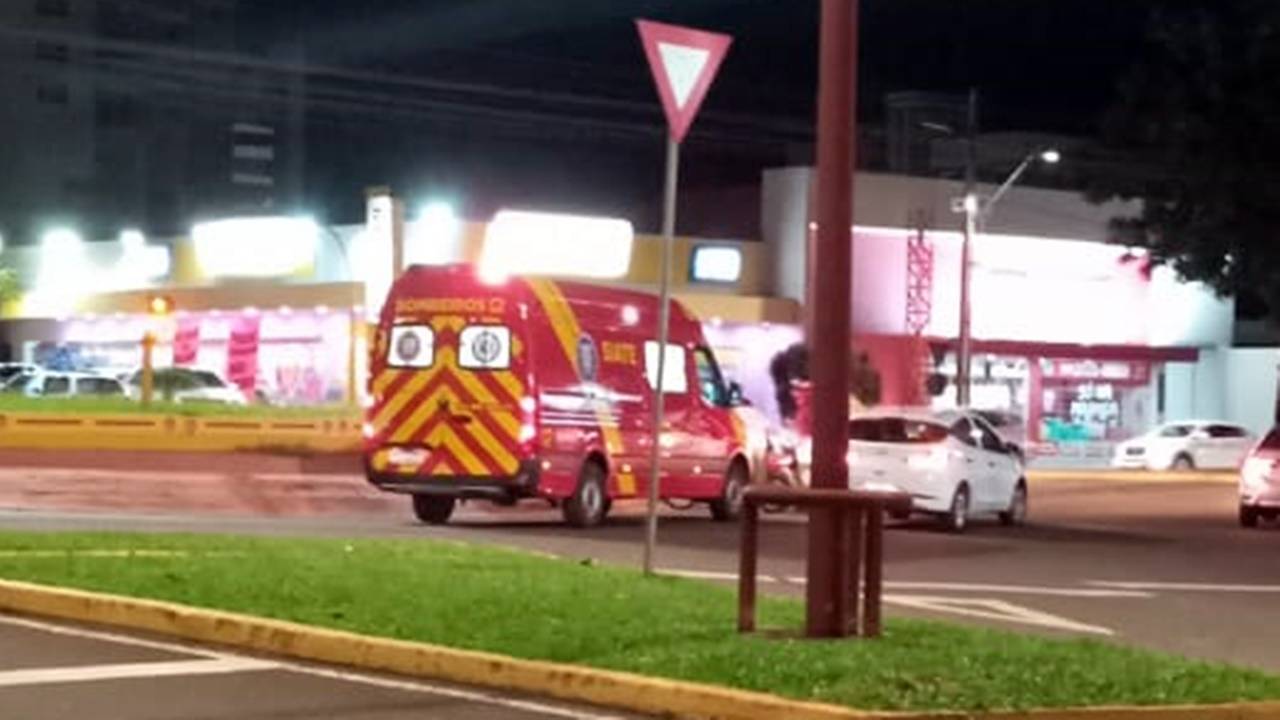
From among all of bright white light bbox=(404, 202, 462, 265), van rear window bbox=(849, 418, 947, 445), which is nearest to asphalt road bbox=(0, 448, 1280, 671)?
van rear window bbox=(849, 418, 947, 445)

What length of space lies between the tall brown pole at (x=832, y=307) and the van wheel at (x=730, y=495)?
13.8m

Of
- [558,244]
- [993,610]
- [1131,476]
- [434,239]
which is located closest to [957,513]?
[993,610]

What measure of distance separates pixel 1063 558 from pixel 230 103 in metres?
64.7

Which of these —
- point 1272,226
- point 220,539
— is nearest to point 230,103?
point 1272,226

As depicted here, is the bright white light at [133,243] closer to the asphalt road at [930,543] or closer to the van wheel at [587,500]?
the asphalt road at [930,543]

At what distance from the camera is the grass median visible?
9984mm

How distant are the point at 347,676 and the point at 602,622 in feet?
5.42

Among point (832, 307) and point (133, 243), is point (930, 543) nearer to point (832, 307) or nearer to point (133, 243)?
point (832, 307)

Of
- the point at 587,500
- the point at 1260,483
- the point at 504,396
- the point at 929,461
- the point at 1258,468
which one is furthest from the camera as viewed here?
the point at 1258,468

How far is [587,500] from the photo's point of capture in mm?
23234

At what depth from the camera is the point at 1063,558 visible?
70.3 feet

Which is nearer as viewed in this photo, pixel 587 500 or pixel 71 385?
pixel 587 500

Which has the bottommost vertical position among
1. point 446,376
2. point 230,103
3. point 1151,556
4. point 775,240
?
point 1151,556

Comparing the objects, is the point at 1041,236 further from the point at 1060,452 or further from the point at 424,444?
the point at 424,444
